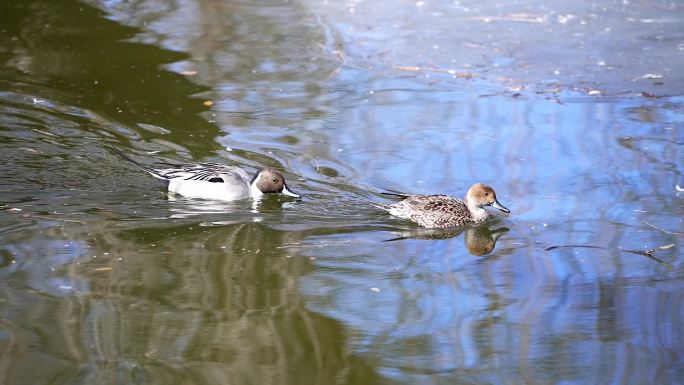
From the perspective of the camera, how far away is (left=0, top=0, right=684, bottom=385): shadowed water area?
19.2 ft

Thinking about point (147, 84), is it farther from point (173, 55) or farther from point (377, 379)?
point (377, 379)

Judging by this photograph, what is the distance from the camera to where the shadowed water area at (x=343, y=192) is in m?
5.84

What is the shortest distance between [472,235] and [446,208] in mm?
291

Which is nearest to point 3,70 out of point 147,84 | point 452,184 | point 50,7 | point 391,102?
point 147,84

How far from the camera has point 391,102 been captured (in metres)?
10.9

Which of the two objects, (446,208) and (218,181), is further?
(218,181)

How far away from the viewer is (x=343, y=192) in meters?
8.52

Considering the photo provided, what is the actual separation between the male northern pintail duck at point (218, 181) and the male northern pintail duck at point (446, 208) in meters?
1.00

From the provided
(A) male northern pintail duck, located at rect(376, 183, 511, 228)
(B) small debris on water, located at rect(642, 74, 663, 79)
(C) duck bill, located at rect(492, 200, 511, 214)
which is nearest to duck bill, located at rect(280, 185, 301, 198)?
(A) male northern pintail duck, located at rect(376, 183, 511, 228)

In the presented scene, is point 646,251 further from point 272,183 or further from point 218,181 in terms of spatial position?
point 218,181

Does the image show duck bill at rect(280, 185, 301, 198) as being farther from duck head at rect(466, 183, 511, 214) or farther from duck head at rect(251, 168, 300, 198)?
duck head at rect(466, 183, 511, 214)

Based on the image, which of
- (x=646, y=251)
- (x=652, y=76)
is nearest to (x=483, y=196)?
(x=646, y=251)

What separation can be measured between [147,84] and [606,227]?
17.9 feet

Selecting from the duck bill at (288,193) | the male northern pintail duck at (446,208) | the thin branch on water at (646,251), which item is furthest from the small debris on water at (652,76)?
the duck bill at (288,193)
